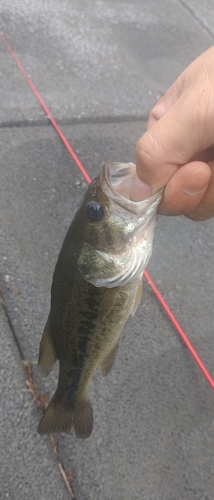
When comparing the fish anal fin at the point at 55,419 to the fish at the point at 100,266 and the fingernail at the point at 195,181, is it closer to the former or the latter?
the fish at the point at 100,266

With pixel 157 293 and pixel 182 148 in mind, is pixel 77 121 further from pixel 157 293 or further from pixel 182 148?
pixel 182 148

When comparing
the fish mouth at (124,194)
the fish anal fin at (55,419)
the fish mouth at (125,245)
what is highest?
the fish mouth at (124,194)

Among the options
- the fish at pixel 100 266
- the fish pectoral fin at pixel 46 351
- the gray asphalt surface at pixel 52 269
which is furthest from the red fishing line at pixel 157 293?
the fish pectoral fin at pixel 46 351

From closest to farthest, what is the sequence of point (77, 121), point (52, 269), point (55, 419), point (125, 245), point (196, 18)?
1. point (125, 245)
2. point (55, 419)
3. point (52, 269)
4. point (77, 121)
5. point (196, 18)

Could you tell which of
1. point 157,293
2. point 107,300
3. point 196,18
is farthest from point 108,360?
point 196,18

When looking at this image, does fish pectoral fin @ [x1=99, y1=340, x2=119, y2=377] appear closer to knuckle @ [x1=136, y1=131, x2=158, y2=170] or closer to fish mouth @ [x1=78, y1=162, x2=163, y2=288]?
fish mouth @ [x1=78, y1=162, x2=163, y2=288]

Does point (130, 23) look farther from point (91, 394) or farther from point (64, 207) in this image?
point (91, 394)

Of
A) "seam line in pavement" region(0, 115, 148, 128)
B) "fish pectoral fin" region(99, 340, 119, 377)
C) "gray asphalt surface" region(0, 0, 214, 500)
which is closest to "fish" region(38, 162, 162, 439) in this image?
"fish pectoral fin" region(99, 340, 119, 377)

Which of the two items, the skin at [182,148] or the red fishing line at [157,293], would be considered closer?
the skin at [182,148]
